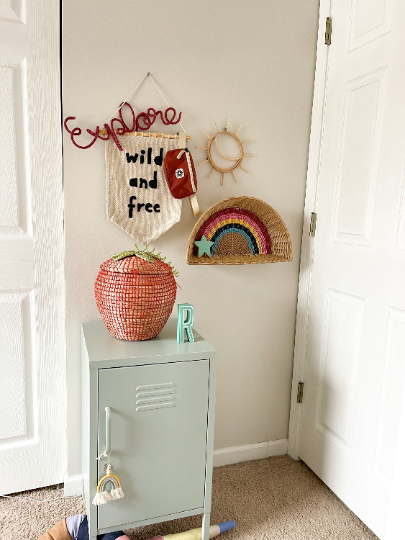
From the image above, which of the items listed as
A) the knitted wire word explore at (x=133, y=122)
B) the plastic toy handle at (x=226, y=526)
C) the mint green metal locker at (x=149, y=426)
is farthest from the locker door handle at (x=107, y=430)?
the knitted wire word explore at (x=133, y=122)

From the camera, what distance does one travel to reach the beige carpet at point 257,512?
1.46 m

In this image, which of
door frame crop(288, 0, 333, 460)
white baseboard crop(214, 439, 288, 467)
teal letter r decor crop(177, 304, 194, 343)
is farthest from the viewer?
white baseboard crop(214, 439, 288, 467)

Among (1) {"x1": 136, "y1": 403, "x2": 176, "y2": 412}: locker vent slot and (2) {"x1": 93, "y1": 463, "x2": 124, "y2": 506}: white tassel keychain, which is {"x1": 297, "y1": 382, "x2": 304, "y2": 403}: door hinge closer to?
(1) {"x1": 136, "y1": 403, "x2": 176, "y2": 412}: locker vent slot

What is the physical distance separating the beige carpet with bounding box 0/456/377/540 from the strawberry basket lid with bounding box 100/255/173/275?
0.95 meters

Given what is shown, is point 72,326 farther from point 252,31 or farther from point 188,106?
point 252,31

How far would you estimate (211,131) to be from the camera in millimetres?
1630

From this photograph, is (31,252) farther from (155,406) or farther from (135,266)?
(155,406)

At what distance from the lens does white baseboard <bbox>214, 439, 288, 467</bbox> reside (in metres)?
1.85

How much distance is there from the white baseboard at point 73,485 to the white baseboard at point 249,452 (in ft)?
1.93

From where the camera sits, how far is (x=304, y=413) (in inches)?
72.7

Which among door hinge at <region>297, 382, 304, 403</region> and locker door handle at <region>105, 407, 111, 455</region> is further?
door hinge at <region>297, 382, 304, 403</region>

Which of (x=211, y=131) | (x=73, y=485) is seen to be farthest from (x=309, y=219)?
(x=73, y=485)

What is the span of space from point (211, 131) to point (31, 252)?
2.75ft

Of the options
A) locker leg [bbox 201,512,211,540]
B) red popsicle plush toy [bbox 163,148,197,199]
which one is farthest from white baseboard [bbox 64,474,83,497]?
red popsicle plush toy [bbox 163,148,197,199]
